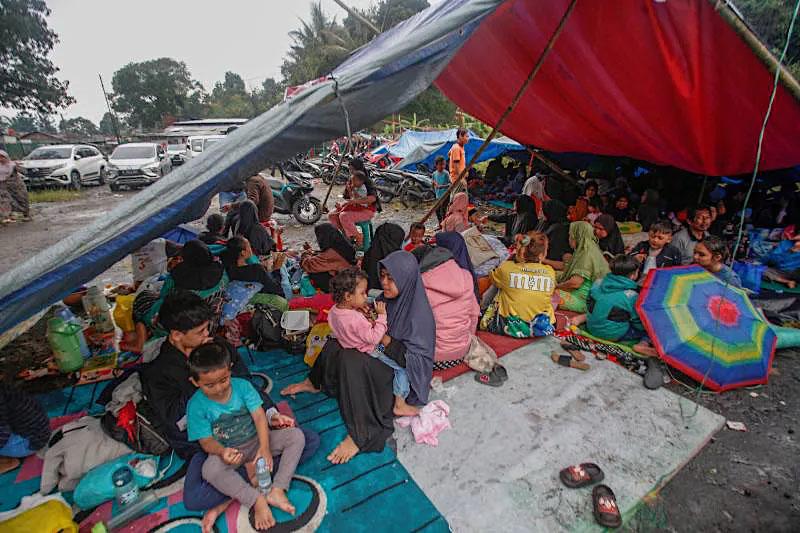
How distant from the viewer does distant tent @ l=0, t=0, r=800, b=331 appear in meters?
1.95

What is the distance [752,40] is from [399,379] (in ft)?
10.2

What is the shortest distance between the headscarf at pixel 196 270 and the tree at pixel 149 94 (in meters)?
50.7

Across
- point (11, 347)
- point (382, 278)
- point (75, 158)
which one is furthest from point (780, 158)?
point (75, 158)

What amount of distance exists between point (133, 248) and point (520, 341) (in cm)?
311

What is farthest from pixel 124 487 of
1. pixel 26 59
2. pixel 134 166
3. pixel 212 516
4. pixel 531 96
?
pixel 26 59

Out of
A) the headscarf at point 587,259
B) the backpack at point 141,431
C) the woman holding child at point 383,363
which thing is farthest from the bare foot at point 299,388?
the headscarf at point 587,259

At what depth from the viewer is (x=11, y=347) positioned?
389cm

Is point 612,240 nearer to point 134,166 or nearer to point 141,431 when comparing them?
point 141,431

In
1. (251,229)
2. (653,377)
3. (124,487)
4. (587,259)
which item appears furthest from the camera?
(251,229)

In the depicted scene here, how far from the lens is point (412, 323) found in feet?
9.05

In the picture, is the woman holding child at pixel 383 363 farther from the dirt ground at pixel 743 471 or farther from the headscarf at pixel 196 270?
the dirt ground at pixel 743 471

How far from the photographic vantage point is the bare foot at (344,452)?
2.40 metres

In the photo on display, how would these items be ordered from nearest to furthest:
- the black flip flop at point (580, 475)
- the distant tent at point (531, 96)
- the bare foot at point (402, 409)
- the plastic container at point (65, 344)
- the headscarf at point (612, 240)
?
the distant tent at point (531, 96) → the black flip flop at point (580, 475) → the bare foot at point (402, 409) → the plastic container at point (65, 344) → the headscarf at point (612, 240)

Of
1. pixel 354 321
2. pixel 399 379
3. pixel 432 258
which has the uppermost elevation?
pixel 432 258
